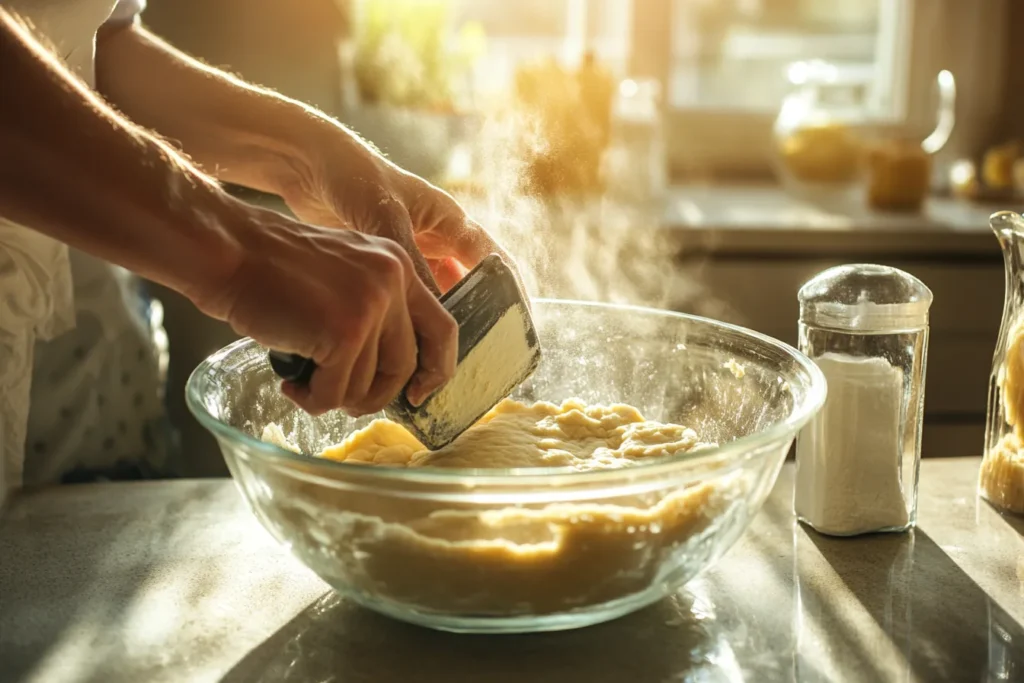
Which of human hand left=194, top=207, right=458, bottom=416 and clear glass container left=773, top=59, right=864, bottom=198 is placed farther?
clear glass container left=773, top=59, right=864, bottom=198

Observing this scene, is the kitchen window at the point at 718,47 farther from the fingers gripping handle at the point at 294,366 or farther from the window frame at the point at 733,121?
the fingers gripping handle at the point at 294,366

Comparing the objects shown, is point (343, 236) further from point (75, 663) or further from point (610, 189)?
point (610, 189)

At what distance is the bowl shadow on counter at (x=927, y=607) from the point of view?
0.69 meters

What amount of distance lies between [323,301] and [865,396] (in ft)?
1.54

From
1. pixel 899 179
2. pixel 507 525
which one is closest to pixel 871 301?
pixel 507 525

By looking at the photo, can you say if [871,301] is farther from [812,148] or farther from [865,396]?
[812,148]

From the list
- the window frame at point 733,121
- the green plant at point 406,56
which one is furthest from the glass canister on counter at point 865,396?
the window frame at point 733,121

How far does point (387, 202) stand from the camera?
911mm

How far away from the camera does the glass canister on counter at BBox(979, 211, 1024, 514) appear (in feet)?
2.92

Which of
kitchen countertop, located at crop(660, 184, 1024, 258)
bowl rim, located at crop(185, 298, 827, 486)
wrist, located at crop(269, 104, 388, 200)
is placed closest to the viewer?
bowl rim, located at crop(185, 298, 827, 486)

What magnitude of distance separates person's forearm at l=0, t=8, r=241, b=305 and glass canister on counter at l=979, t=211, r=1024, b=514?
0.66m

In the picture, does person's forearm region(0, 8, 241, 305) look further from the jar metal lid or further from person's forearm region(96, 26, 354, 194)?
the jar metal lid

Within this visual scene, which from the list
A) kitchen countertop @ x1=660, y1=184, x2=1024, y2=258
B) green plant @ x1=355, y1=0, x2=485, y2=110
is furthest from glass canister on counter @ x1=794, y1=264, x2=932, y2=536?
green plant @ x1=355, y1=0, x2=485, y2=110

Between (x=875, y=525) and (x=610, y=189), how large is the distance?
58.9 inches
